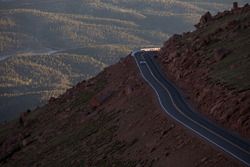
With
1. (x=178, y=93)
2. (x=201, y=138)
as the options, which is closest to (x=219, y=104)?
(x=201, y=138)

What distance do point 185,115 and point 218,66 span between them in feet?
38.6

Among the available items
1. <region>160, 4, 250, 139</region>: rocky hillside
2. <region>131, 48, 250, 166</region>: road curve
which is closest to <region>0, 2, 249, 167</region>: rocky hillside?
<region>160, 4, 250, 139</region>: rocky hillside

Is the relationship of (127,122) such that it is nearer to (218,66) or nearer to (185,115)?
(185,115)

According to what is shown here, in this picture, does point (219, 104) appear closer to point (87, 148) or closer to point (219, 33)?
point (87, 148)

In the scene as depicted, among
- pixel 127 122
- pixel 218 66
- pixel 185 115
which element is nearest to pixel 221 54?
pixel 218 66

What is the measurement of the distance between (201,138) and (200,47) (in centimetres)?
3057

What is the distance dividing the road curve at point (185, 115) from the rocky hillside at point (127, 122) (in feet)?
3.11

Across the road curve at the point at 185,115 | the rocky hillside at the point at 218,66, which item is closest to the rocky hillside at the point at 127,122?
the rocky hillside at the point at 218,66

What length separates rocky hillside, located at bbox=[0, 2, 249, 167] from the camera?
5791 cm

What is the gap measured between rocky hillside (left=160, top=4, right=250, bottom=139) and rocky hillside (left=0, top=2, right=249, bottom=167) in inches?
6.4

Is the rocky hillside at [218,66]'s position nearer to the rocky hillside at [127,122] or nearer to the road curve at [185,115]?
the rocky hillside at [127,122]

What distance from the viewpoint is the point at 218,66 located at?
2958 inches

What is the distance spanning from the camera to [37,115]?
102000 mm

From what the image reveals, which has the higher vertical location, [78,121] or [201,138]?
[201,138]
